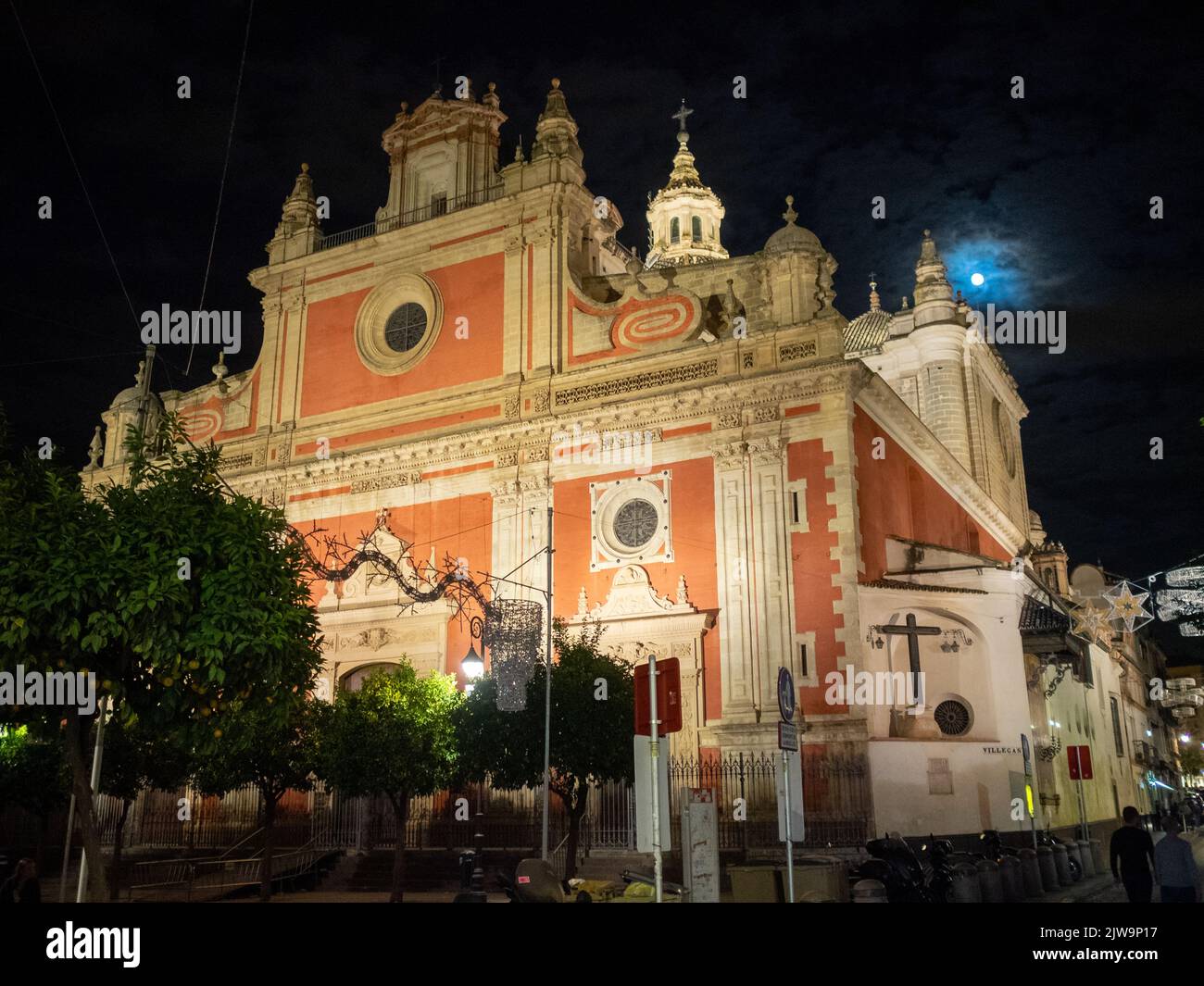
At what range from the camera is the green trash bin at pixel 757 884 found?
37.5 ft

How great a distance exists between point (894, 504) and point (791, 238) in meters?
6.37

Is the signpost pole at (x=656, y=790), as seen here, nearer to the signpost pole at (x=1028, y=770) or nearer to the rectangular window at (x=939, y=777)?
the rectangular window at (x=939, y=777)

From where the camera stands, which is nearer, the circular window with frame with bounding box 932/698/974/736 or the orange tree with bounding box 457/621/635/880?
the orange tree with bounding box 457/621/635/880

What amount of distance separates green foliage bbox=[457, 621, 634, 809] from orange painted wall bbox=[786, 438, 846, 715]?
11.8 ft

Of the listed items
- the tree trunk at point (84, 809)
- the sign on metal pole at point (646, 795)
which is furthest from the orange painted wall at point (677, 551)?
the tree trunk at point (84, 809)

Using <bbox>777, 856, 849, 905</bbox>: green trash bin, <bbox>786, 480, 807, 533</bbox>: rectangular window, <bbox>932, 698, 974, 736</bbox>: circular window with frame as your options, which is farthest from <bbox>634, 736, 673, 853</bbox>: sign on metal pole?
<bbox>932, 698, 974, 736</bbox>: circular window with frame

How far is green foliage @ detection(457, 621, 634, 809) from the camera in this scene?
62.0ft

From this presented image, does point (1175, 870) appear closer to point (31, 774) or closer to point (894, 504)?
point (894, 504)

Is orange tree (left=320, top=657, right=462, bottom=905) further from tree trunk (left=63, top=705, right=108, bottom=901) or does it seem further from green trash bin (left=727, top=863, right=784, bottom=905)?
green trash bin (left=727, top=863, right=784, bottom=905)

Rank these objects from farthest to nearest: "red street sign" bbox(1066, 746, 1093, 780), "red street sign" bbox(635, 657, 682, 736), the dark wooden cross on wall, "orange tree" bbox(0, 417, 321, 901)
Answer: the dark wooden cross on wall → "red street sign" bbox(1066, 746, 1093, 780) → "orange tree" bbox(0, 417, 321, 901) → "red street sign" bbox(635, 657, 682, 736)

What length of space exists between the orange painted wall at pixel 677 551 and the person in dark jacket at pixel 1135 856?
1022 centimetres

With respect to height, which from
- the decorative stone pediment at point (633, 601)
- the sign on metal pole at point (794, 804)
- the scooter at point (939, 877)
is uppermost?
the decorative stone pediment at point (633, 601)
